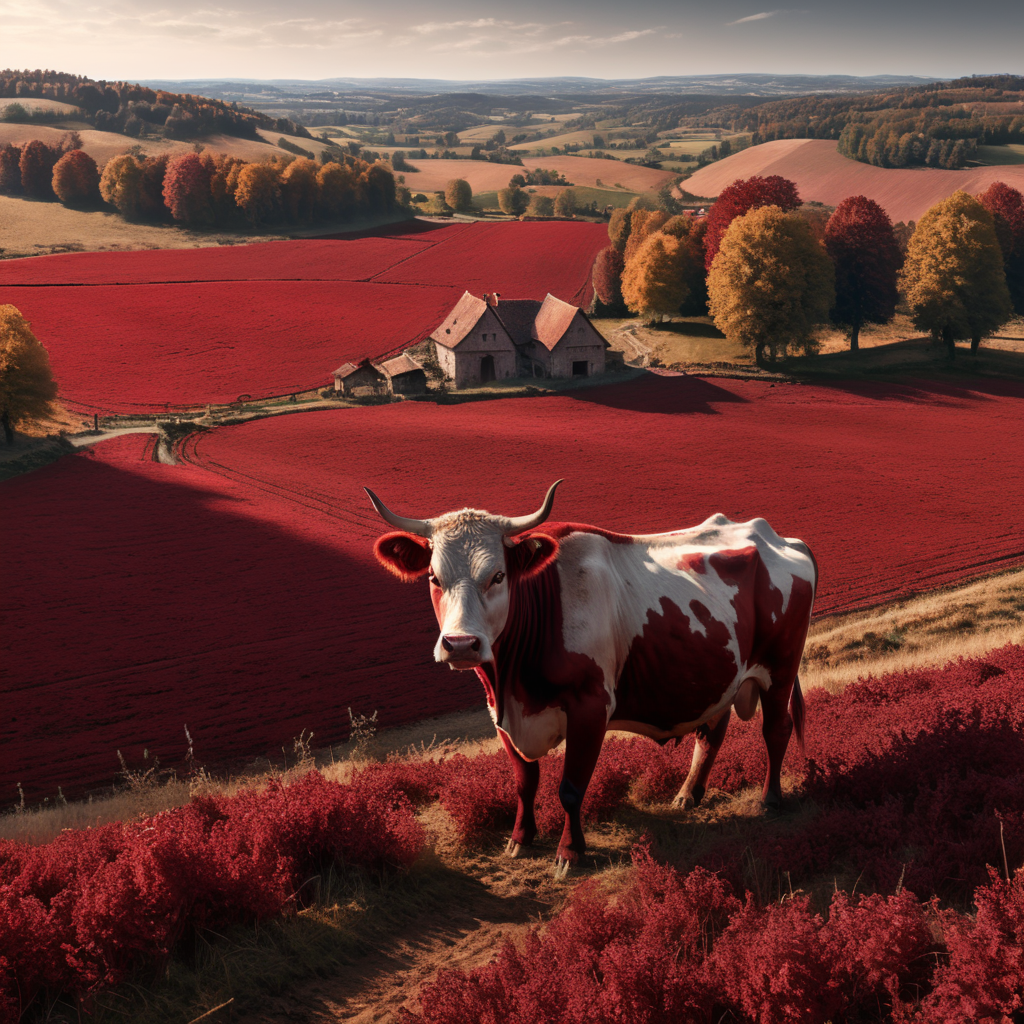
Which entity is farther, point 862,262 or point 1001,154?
point 1001,154

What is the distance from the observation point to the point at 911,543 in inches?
1101

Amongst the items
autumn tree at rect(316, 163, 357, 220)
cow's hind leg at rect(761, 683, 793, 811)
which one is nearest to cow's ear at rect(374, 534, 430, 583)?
cow's hind leg at rect(761, 683, 793, 811)

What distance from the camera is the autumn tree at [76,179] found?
10469 centimetres

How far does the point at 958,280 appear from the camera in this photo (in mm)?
52500

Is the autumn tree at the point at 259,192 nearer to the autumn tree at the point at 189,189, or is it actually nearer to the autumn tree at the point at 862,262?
the autumn tree at the point at 189,189

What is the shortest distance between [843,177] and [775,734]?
13736 centimetres

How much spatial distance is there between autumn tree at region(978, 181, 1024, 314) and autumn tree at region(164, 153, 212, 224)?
86.3m

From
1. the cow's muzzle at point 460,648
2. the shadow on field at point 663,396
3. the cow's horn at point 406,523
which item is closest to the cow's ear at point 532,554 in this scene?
the cow's horn at point 406,523

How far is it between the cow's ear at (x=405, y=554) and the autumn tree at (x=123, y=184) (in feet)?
370

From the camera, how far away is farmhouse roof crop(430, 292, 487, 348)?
5259 cm

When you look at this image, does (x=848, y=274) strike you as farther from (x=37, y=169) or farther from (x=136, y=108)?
(x=136, y=108)

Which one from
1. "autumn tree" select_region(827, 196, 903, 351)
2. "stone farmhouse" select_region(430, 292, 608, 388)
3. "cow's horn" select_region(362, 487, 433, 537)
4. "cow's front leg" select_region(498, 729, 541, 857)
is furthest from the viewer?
"autumn tree" select_region(827, 196, 903, 351)

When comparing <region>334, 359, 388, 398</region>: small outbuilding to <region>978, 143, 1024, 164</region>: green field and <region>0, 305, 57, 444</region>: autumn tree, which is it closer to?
<region>0, 305, 57, 444</region>: autumn tree

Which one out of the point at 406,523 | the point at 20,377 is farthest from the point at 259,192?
the point at 406,523
